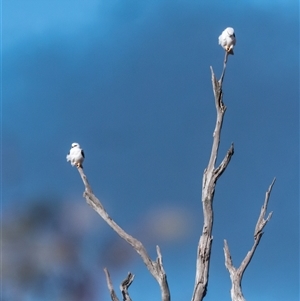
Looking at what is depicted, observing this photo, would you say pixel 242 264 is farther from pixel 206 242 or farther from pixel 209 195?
pixel 209 195

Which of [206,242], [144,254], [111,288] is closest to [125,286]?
[111,288]

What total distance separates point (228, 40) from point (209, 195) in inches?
59.5

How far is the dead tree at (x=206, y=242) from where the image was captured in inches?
330

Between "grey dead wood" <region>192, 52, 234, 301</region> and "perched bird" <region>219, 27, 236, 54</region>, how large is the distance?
0.33ft

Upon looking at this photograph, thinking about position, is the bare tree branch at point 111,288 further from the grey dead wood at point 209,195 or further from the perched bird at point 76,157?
the perched bird at point 76,157

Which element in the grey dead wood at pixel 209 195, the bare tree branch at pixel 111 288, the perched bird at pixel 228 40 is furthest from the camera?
the perched bird at pixel 228 40

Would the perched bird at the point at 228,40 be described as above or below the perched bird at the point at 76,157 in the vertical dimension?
above

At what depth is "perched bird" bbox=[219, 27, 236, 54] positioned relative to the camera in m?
8.84

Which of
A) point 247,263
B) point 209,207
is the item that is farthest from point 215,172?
point 247,263

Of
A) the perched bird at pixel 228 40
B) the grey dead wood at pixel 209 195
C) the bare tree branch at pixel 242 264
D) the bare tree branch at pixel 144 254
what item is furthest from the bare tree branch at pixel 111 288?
the perched bird at pixel 228 40

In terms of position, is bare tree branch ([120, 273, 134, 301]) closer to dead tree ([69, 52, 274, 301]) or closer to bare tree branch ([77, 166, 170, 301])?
dead tree ([69, 52, 274, 301])

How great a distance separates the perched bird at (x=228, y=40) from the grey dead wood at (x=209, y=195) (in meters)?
0.10

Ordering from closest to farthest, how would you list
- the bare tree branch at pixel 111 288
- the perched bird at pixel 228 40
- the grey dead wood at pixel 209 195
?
the grey dead wood at pixel 209 195, the bare tree branch at pixel 111 288, the perched bird at pixel 228 40

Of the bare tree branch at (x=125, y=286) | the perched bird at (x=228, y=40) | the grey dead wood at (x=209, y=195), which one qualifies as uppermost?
the perched bird at (x=228, y=40)
